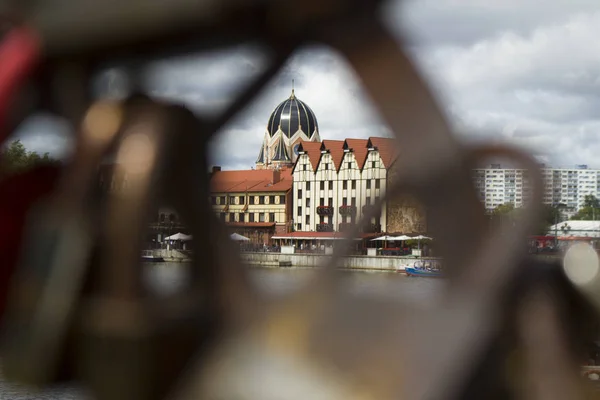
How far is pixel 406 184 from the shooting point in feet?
1.39

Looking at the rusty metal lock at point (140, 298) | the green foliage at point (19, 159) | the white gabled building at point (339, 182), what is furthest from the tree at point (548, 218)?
the green foliage at point (19, 159)

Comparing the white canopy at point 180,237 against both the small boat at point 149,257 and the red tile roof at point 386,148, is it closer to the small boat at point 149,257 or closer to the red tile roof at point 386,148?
the small boat at point 149,257

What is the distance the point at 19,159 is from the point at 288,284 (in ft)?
0.69

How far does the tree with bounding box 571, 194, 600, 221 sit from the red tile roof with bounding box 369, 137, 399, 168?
27 cm

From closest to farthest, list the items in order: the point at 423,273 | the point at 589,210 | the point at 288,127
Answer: the point at 288,127 → the point at 423,273 → the point at 589,210

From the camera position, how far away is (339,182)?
19.3 inches

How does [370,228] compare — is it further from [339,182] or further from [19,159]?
[19,159]

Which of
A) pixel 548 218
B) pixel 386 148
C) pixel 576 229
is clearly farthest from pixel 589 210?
pixel 386 148

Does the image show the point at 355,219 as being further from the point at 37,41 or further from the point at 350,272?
the point at 37,41

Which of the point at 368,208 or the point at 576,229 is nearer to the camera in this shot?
the point at 368,208

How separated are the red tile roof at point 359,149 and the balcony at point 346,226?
59 millimetres

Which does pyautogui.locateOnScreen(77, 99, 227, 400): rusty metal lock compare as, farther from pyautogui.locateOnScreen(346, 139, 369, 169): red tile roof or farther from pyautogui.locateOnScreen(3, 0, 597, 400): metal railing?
pyautogui.locateOnScreen(346, 139, 369, 169): red tile roof

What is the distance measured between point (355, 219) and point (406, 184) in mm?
75

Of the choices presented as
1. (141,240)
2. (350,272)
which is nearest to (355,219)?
(350,272)
